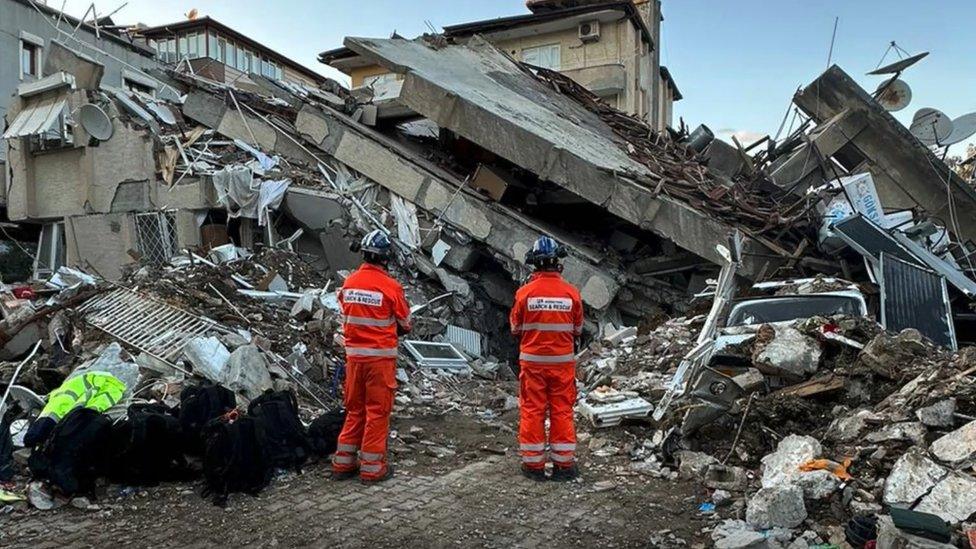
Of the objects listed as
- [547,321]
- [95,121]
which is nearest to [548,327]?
[547,321]

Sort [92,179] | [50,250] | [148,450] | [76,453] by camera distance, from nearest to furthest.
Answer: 1. [76,453]
2. [148,450]
3. [92,179]
4. [50,250]

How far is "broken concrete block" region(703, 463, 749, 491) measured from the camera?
4422 millimetres

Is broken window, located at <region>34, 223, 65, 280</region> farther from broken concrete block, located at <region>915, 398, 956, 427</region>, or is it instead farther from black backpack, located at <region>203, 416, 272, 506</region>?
broken concrete block, located at <region>915, 398, 956, 427</region>

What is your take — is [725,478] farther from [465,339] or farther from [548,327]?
[465,339]

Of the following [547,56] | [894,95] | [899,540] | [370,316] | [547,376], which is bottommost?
[899,540]

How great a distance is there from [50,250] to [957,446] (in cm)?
1463

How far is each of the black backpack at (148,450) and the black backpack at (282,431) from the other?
52 centimetres

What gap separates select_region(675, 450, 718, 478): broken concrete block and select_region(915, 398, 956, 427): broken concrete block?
4.23 feet

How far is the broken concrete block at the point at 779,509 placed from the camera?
147 inches

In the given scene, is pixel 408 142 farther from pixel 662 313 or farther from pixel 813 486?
pixel 813 486

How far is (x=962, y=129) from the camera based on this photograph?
11891 mm

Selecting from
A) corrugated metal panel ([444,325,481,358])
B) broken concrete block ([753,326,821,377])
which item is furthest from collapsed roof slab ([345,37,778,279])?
broken concrete block ([753,326,821,377])

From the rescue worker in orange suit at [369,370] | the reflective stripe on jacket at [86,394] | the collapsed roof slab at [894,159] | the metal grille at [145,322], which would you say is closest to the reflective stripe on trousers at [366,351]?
the rescue worker in orange suit at [369,370]

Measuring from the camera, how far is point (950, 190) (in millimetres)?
11359
